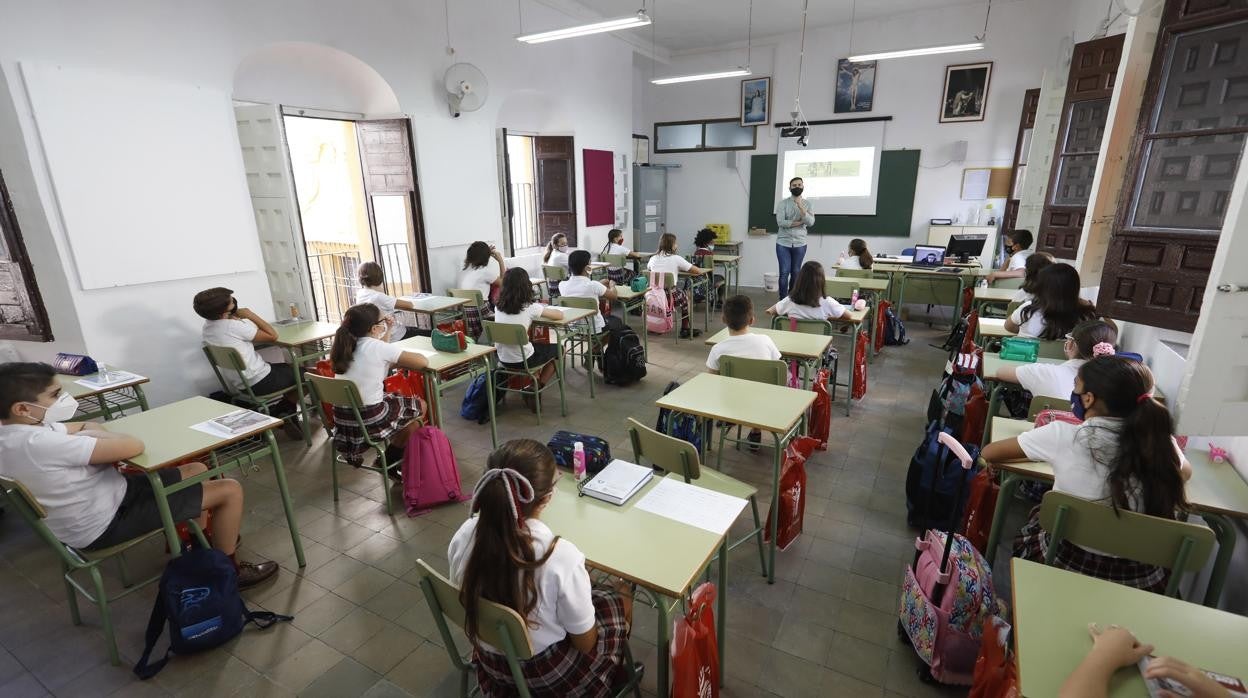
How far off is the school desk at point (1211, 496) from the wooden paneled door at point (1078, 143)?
2.94 meters

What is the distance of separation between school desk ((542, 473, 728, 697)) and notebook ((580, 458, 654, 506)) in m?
0.02

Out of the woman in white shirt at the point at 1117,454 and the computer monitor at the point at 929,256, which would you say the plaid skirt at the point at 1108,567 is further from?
the computer monitor at the point at 929,256

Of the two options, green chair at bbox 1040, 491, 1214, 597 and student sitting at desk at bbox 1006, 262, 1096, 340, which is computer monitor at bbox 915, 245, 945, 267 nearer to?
student sitting at desk at bbox 1006, 262, 1096, 340

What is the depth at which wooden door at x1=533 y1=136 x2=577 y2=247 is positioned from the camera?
26.9ft

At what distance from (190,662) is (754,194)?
907 centimetres

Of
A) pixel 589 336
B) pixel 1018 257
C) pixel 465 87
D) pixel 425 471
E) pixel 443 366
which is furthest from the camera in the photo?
pixel 465 87

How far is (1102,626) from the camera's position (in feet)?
4.26

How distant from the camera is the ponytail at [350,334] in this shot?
2.92m

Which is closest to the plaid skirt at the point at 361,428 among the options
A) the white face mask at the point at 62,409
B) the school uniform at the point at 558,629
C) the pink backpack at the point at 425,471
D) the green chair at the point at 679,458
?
the pink backpack at the point at 425,471

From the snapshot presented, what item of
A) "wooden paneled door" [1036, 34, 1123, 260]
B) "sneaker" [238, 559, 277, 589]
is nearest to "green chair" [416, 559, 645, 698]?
"sneaker" [238, 559, 277, 589]

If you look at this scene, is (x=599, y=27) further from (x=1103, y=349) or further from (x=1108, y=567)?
(x=1108, y=567)

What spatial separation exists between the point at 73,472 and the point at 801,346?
11.4 feet

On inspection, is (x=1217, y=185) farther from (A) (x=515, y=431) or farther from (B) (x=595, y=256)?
(B) (x=595, y=256)

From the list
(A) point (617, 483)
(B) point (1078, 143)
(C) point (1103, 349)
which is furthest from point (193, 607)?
(B) point (1078, 143)
